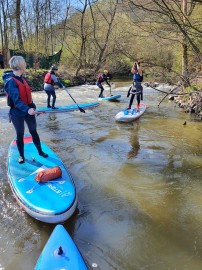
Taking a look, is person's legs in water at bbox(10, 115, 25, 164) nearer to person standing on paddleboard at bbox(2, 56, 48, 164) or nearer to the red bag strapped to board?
person standing on paddleboard at bbox(2, 56, 48, 164)

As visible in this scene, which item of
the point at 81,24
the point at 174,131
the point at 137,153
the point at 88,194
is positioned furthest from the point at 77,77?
the point at 88,194

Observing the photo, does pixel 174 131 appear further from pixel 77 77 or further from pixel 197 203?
pixel 77 77

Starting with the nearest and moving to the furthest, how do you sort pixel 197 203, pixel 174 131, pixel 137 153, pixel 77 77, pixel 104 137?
1. pixel 197 203
2. pixel 137 153
3. pixel 104 137
4. pixel 174 131
5. pixel 77 77

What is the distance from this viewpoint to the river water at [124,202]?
2986 millimetres

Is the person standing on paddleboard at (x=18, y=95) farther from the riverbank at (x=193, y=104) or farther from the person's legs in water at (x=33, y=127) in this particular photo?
the riverbank at (x=193, y=104)

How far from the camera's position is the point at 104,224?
137 inches

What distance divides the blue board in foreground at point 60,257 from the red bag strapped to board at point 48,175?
1.20 metres

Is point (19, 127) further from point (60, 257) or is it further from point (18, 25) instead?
point (18, 25)

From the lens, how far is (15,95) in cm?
399

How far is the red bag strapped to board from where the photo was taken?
3.84 metres

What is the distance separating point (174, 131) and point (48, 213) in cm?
508

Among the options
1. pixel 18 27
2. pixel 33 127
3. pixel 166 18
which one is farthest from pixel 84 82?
pixel 166 18

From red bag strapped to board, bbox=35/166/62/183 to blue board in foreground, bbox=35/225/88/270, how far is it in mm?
1195

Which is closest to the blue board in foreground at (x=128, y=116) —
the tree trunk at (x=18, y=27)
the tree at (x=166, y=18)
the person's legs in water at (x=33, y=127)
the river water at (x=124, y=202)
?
the river water at (x=124, y=202)
